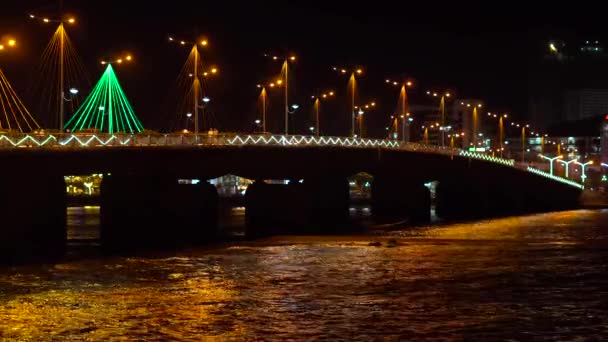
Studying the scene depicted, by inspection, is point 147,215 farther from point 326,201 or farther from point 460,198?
point 460,198

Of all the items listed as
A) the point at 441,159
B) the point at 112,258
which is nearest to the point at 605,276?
the point at 112,258

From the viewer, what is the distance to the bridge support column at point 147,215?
66.5m

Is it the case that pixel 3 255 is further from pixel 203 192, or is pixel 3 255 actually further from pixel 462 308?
pixel 462 308

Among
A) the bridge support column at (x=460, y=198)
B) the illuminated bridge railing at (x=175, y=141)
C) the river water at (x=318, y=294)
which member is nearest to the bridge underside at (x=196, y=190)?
the illuminated bridge railing at (x=175, y=141)

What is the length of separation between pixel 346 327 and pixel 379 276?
1204 centimetres

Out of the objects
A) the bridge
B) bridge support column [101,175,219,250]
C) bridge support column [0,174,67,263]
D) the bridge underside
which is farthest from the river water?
bridge support column [101,175,219,250]

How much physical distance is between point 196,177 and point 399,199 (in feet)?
108

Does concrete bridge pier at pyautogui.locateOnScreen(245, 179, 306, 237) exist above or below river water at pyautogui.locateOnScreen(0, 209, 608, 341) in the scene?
above

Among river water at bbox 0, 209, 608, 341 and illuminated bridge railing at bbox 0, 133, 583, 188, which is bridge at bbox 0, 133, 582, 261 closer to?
illuminated bridge railing at bbox 0, 133, 583, 188

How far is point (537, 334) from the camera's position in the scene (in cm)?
2500

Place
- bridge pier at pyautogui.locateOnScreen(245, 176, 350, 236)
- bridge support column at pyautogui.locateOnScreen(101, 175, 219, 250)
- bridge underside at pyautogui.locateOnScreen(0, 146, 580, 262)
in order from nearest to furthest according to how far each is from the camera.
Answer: bridge underside at pyautogui.locateOnScreen(0, 146, 580, 262), bridge support column at pyautogui.locateOnScreen(101, 175, 219, 250), bridge pier at pyautogui.locateOnScreen(245, 176, 350, 236)

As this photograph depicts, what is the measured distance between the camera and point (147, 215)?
6900 cm

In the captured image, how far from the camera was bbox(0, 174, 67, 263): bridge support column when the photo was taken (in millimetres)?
56156

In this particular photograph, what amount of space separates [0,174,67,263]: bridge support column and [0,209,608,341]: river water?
7632 millimetres
